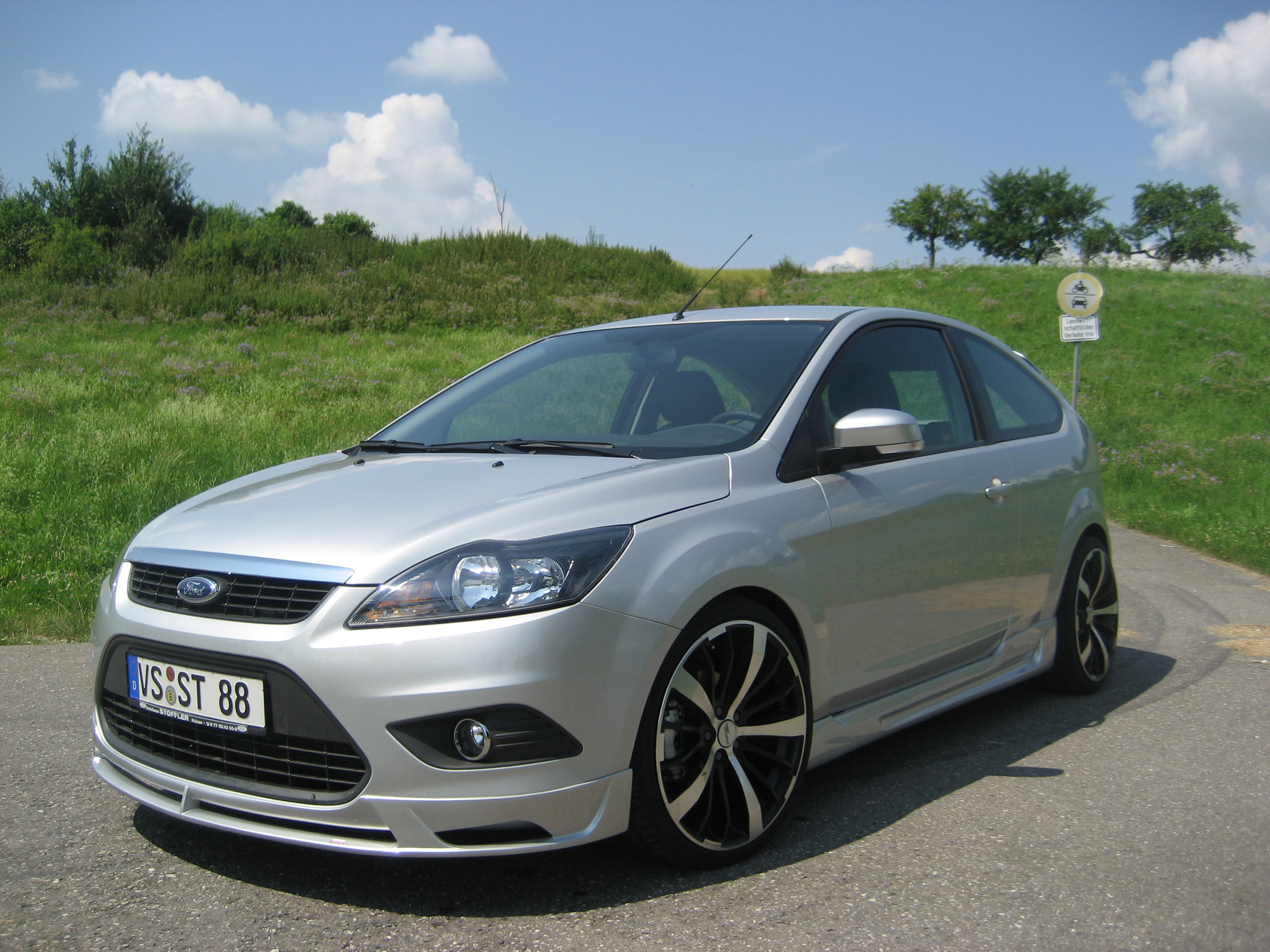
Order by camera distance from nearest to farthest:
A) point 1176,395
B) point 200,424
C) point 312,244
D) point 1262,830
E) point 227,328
A: point 1262,830 < point 200,424 < point 1176,395 < point 227,328 < point 312,244

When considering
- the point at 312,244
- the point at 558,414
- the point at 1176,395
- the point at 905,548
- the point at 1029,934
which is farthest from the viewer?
the point at 312,244

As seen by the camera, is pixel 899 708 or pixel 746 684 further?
pixel 899 708

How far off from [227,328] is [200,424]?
10354 mm

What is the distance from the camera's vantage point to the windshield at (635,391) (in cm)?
350

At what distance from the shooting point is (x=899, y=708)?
11.9ft

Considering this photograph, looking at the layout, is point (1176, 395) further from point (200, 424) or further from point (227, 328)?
point (227, 328)

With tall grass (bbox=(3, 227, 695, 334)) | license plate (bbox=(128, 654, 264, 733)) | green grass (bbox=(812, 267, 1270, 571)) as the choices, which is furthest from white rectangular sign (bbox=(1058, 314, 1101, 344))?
license plate (bbox=(128, 654, 264, 733))

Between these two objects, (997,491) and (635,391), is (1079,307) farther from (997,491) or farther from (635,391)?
(635,391)

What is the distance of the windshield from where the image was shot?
3.50 meters

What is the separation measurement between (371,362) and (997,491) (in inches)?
639

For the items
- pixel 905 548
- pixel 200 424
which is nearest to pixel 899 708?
pixel 905 548

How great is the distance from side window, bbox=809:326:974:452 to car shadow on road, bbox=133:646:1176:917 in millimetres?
1178

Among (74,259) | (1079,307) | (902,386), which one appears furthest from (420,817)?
(74,259)

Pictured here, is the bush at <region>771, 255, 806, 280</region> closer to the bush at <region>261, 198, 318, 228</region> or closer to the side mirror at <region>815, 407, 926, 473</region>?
the side mirror at <region>815, 407, 926, 473</region>
